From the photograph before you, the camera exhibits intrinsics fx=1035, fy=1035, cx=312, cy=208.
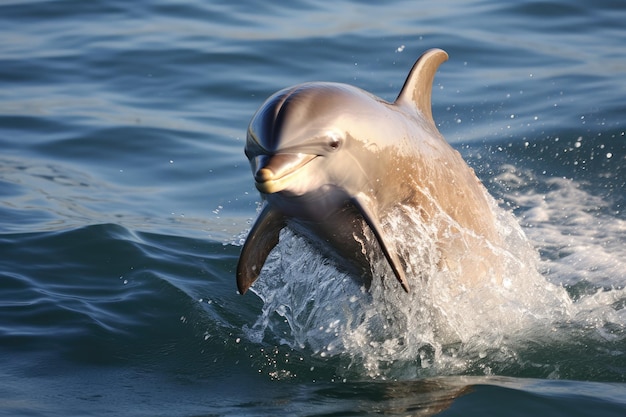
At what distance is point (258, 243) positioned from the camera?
639cm

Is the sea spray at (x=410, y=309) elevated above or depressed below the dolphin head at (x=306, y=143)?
below

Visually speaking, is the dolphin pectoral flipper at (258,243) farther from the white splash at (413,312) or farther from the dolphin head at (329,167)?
the white splash at (413,312)

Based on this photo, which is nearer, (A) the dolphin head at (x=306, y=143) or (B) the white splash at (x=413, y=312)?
(A) the dolphin head at (x=306, y=143)

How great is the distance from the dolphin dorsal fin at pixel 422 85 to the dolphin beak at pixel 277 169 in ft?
5.71

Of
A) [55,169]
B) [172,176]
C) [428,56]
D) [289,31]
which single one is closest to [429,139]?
[428,56]

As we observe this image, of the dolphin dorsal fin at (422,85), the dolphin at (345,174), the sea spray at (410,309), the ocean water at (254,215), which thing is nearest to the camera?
the dolphin at (345,174)

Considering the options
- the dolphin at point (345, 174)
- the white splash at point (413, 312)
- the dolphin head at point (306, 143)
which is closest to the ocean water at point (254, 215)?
the white splash at point (413, 312)

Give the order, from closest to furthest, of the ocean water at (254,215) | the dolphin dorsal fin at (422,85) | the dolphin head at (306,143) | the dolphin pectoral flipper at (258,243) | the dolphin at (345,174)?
1. the dolphin head at (306,143)
2. the dolphin at (345,174)
3. the dolphin pectoral flipper at (258,243)
4. the ocean water at (254,215)
5. the dolphin dorsal fin at (422,85)

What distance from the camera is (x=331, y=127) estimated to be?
18.9 ft

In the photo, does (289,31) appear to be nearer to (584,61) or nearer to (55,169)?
(584,61)

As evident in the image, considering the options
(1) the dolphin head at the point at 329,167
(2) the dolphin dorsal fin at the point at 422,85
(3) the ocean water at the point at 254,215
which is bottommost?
(3) the ocean water at the point at 254,215

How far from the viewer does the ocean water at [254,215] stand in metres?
6.52

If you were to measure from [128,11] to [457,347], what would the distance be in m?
13.0

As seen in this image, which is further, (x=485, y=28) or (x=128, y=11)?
(x=128, y=11)
